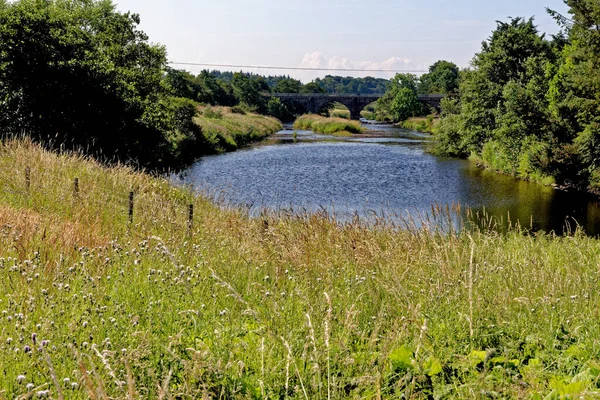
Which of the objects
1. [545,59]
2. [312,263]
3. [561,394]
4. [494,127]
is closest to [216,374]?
[561,394]

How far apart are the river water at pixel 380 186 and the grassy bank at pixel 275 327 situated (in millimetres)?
8993

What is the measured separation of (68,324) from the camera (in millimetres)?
3621

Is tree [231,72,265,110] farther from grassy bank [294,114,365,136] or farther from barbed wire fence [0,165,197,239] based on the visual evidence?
barbed wire fence [0,165,197,239]

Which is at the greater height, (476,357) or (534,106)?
(534,106)

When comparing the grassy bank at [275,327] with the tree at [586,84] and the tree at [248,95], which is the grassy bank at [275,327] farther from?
the tree at [248,95]

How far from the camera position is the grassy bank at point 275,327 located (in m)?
3.20

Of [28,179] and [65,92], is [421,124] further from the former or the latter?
[28,179]

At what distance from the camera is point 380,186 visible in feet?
85.1

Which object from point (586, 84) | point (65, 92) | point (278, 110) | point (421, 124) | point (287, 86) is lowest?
point (65, 92)

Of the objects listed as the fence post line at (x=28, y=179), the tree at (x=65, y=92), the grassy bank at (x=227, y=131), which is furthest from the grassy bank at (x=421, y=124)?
the fence post line at (x=28, y=179)

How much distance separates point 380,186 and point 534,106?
32.5 feet

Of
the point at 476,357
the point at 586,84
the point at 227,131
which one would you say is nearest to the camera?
the point at 476,357

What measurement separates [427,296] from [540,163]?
26.1 m

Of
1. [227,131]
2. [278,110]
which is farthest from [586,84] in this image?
[278,110]
